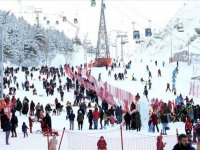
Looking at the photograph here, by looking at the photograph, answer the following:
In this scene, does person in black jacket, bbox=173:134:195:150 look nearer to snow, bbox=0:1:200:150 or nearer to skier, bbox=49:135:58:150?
skier, bbox=49:135:58:150

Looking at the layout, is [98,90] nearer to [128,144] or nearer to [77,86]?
[77,86]

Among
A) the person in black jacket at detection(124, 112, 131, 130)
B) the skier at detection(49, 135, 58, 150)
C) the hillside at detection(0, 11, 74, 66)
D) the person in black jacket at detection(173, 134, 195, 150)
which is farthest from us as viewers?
the hillside at detection(0, 11, 74, 66)

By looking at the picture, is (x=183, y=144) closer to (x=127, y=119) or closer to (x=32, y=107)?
(x=127, y=119)

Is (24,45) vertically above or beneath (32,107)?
above

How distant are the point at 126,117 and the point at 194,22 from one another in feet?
502

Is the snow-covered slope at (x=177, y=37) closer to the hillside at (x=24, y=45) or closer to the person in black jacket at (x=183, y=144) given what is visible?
the hillside at (x=24, y=45)

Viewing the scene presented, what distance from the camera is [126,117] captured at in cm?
2358

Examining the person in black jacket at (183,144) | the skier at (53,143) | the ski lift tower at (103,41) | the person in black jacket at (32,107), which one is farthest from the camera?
the ski lift tower at (103,41)

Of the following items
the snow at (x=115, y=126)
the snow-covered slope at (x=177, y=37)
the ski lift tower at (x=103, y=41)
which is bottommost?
the snow at (x=115, y=126)

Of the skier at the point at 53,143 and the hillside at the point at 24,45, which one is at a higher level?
the hillside at the point at 24,45

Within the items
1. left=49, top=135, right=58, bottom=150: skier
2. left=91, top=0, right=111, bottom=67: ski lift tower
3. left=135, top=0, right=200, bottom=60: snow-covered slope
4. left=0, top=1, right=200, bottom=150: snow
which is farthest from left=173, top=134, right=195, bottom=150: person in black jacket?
left=135, top=0, right=200, bottom=60: snow-covered slope

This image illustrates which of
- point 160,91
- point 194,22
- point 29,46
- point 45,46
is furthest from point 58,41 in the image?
point 160,91

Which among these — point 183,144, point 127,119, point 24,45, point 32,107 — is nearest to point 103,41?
point 24,45

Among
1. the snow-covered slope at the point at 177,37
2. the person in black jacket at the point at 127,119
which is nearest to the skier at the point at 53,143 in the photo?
the person in black jacket at the point at 127,119
